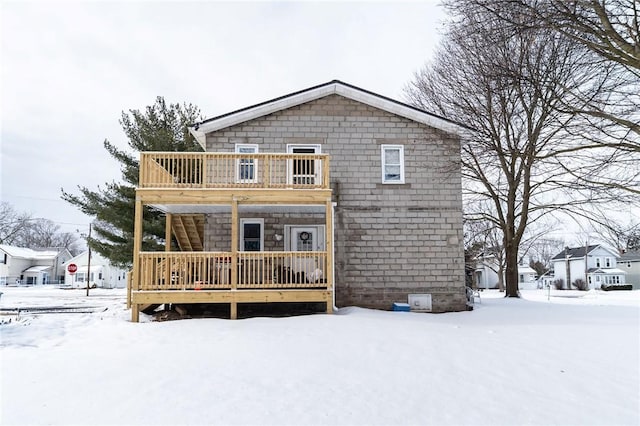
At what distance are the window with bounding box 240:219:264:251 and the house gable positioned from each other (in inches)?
119

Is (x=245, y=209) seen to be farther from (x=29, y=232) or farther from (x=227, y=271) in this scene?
(x=29, y=232)

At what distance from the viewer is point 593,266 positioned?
Answer: 5331 cm

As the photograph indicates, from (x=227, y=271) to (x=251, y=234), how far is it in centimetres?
Result: 232

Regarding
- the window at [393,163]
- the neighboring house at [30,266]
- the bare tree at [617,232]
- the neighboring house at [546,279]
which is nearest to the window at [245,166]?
the window at [393,163]

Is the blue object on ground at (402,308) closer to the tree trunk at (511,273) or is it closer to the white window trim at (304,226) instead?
the white window trim at (304,226)

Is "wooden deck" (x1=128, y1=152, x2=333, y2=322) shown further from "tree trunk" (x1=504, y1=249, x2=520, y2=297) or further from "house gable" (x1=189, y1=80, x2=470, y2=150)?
"tree trunk" (x1=504, y1=249, x2=520, y2=297)

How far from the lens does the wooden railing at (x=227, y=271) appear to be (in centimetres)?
1090

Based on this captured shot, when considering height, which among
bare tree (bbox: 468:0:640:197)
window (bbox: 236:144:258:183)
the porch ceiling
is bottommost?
the porch ceiling

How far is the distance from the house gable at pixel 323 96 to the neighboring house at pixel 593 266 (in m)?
46.1

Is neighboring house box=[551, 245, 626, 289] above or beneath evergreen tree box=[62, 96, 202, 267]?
beneath

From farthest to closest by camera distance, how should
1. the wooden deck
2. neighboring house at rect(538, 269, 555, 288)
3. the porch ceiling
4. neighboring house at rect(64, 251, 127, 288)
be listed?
neighboring house at rect(538, 269, 555, 288)
neighboring house at rect(64, 251, 127, 288)
the porch ceiling
the wooden deck

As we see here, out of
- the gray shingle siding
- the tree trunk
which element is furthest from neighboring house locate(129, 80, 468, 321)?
the tree trunk

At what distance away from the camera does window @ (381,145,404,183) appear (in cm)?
1378

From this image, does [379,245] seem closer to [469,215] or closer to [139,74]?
[469,215]
